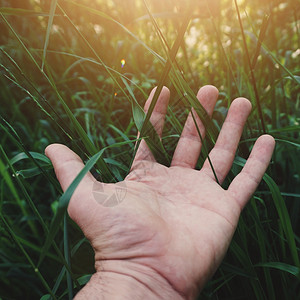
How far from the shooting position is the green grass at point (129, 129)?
569mm

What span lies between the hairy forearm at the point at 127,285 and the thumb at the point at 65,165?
0.64 feet

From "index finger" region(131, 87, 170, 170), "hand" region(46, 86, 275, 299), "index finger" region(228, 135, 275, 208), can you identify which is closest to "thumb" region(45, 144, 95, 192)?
"hand" region(46, 86, 275, 299)

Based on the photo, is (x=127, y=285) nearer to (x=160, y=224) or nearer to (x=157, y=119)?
(x=160, y=224)

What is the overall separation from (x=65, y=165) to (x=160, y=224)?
0.25 meters

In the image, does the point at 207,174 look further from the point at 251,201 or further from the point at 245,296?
the point at 245,296

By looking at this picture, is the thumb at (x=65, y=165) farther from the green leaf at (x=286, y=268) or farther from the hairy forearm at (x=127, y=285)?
the green leaf at (x=286, y=268)

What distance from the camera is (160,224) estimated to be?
2.14ft

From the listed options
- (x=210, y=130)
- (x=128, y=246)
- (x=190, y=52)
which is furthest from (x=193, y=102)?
(x=190, y=52)

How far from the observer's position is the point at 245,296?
0.74 metres

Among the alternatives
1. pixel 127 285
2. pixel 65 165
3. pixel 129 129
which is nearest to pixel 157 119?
pixel 129 129

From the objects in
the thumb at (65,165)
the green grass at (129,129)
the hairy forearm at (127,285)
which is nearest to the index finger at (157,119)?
the green grass at (129,129)

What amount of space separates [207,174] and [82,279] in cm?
40

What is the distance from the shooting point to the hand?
0.61m

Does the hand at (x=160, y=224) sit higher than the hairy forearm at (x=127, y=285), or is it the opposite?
the hand at (x=160, y=224)
